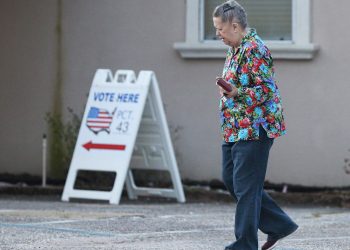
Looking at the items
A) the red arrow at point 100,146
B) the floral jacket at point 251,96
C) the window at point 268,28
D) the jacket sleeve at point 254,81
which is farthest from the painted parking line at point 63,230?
the window at point 268,28

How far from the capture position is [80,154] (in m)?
10.9

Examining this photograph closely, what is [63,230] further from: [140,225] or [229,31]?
[229,31]

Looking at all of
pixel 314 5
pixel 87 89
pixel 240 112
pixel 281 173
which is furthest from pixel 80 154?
pixel 240 112

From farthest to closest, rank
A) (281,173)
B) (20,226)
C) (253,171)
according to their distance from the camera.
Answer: (281,173)
(20,226)
(253,171)

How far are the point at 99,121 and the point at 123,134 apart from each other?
1.02 ft

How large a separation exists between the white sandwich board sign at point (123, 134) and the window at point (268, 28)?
101 cm

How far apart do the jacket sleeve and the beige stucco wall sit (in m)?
5.13

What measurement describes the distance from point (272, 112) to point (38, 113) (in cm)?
610

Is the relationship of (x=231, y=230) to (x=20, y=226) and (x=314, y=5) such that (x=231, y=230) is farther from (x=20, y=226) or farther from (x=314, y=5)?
(x=314, y=5)

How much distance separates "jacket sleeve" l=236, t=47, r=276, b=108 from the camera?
6445mm

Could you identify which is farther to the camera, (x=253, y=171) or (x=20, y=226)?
(x=20, y=226)

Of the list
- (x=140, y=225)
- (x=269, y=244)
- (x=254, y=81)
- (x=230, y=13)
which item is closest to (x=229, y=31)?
(x=230, y=13)

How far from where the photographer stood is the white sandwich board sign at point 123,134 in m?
10.7

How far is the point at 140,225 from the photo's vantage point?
8.69 m
